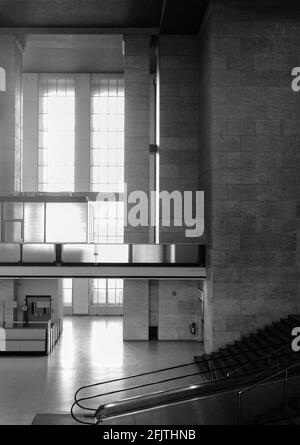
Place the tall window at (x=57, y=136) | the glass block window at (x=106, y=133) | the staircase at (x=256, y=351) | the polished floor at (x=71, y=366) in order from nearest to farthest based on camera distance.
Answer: the polished floor at (x=71, y=366) → the staircase at (x=256, y=351) → the tall window at (x=57, y=136) → the glass block window at (x=106, y=133)

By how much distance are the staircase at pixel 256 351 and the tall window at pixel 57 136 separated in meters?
15.4

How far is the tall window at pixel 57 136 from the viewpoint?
33000 millimetres

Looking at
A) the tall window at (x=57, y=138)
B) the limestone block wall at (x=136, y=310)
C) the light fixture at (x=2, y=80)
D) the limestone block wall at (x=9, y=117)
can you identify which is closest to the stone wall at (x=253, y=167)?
the limestone block wall at (x=136, y=310)

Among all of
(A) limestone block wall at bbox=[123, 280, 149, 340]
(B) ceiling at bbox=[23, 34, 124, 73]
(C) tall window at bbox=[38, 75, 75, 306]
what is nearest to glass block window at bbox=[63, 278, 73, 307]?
(C) tall window at bbox=[38, 75, 75, 306]

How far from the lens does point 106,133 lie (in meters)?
33.4

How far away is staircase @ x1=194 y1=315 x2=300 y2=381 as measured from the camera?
56.4 ft

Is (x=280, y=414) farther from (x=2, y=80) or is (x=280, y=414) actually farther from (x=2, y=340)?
(x=2, y=80)

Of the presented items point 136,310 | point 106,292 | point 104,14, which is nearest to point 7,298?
point 136,310

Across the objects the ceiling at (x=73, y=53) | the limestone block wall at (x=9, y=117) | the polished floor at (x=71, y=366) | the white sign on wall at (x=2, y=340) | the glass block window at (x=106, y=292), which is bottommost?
the polished floor at (x=71, y=366)

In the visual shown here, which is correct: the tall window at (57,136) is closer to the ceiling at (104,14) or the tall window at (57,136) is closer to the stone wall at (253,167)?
the ceiling at (104,14)

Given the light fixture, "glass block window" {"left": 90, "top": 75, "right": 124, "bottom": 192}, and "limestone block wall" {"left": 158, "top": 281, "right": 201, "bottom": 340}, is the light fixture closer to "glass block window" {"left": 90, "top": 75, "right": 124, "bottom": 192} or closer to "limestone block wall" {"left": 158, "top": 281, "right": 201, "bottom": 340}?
"glass block window" {"left": 90, "top": 75, "right": 124, "bottom": 192}

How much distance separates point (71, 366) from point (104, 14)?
14.5 metres

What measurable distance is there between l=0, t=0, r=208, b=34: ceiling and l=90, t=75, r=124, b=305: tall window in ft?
24.6
